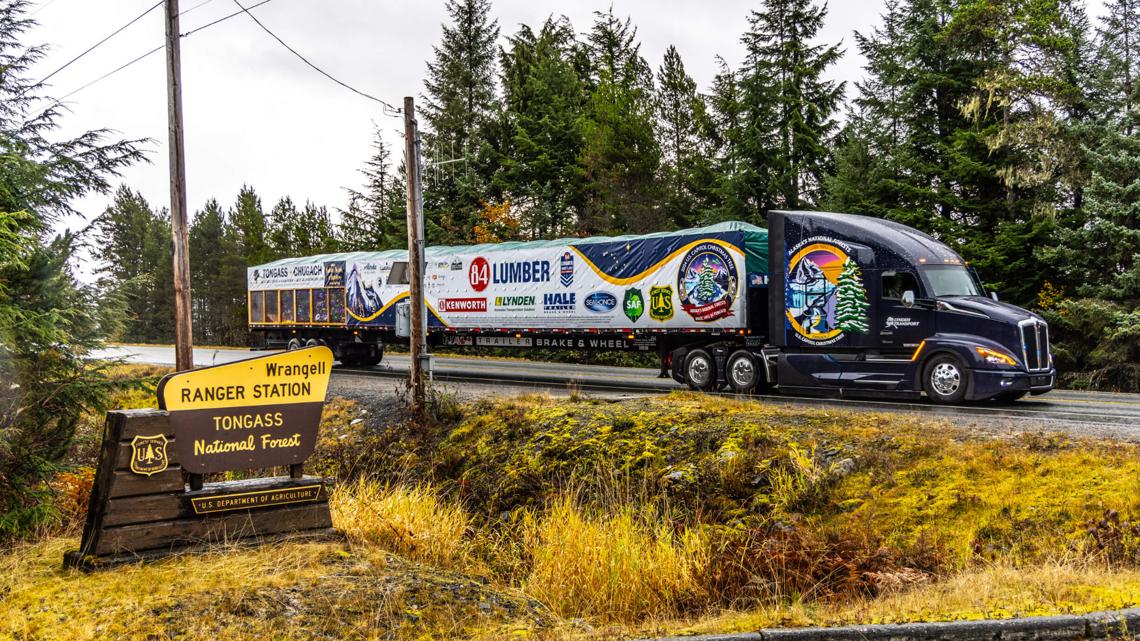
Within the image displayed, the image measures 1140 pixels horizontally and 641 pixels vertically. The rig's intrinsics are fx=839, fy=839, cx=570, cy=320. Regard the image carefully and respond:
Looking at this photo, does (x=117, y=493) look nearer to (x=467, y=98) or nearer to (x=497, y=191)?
(x=497, y=191)

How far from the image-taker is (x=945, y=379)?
14.6m

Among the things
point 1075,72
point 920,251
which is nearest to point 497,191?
point 1075,72

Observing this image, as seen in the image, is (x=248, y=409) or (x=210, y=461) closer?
(x=210, y=461)

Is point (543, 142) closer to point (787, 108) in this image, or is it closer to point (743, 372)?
point (787, 108)

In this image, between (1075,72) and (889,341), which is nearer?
(889,341)

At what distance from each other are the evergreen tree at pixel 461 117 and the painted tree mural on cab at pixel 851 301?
25.5 metres

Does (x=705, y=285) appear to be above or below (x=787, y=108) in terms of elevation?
below

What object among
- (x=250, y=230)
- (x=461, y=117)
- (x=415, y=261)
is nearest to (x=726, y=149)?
(x=461, y=117)

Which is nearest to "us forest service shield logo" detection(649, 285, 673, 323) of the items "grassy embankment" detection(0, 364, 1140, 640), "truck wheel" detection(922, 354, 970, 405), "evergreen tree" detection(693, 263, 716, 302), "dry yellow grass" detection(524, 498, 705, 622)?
"evergreen tree" detection(693, 263, 716, 302)

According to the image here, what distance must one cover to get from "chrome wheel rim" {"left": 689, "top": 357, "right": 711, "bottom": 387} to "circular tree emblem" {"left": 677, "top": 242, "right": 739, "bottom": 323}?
0.91m

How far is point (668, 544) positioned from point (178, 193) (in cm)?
1240

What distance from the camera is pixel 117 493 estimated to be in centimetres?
650

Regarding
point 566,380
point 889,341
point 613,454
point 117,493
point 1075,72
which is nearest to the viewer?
point 117,493

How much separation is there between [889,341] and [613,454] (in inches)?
249
